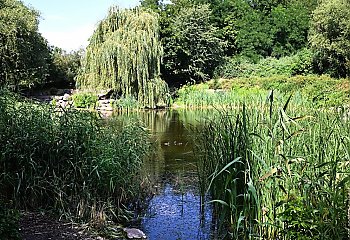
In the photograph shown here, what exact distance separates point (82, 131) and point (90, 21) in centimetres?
1494

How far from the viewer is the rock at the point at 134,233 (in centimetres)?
395

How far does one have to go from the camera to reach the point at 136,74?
17891mm

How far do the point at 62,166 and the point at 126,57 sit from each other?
1324cm

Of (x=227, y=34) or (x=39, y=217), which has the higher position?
(x=227, y=34)

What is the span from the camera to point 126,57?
17.2 metres

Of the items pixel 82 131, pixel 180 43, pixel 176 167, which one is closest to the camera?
pixel 82 131

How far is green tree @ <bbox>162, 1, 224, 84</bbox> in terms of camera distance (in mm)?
25188

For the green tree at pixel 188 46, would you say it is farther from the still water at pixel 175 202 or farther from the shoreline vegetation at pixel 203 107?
the still water at pixel 175 202

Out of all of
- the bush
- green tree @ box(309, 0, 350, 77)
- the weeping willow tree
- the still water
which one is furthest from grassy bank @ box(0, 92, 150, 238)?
the bush

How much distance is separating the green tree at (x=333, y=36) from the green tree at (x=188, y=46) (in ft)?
21.0

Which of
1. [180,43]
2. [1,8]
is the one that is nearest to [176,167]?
[1,8]

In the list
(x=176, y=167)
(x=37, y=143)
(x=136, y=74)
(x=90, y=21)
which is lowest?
(x=176, y=167)

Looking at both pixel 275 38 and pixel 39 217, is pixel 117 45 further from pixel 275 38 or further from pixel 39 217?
pixel 275 38

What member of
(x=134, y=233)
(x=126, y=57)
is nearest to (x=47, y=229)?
(x=134, y=233)
